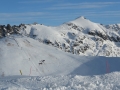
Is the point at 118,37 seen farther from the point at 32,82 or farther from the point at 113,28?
the point at 32,82

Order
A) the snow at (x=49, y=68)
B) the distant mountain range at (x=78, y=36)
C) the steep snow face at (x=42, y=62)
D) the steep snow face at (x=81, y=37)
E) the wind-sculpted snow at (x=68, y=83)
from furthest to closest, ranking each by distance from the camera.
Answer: the steep snow face at (x=81, y=37) < the distant mountain range at (x=78, y=36) < the steep snow face at (x=42, y=62) < the snow at (x=49, y=68) < the wind-sculpted snow at (x=68, y=83)

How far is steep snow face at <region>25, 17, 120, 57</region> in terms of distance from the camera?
150m

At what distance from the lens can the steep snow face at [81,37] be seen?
150 metres

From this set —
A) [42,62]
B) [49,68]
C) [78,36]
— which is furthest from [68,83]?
[78,36]

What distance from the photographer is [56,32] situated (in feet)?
525

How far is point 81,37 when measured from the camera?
16488cm

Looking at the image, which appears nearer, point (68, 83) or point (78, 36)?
point (68, 83)

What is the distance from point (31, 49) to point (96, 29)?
139303 mm

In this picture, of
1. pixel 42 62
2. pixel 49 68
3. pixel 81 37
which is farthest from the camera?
pixel 81 37

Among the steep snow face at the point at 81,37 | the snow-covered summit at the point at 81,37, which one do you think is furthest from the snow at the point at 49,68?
the snow-covered summit at the point at 81,37

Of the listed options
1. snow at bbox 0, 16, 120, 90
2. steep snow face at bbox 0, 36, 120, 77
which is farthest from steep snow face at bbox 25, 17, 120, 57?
steep snow face at bbox 0, 36, 120, 77

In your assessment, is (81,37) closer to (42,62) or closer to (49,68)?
(42,62)

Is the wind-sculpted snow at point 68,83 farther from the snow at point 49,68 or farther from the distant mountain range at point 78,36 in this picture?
the distant mountain range at point 78,36

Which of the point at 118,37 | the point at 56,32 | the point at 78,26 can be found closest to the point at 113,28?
the point at 118,37
